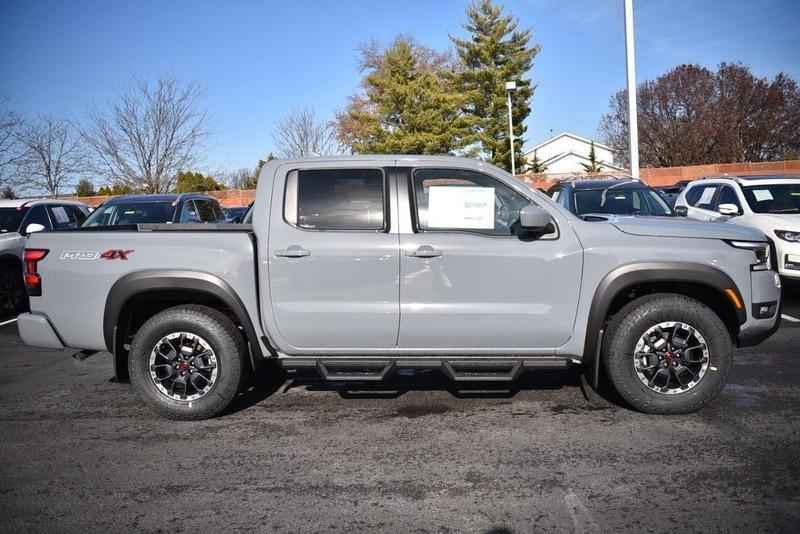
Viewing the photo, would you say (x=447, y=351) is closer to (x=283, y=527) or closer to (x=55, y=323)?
(x=283, y=527)

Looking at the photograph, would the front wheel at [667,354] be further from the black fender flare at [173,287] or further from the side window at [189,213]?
the side window at [189,213]

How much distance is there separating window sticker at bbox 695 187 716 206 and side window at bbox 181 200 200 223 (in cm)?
884

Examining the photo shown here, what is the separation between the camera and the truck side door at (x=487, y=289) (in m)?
4.41

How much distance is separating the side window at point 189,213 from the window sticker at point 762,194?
915 cm

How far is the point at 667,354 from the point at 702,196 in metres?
7.57

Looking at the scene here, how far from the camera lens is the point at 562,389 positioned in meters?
5.28

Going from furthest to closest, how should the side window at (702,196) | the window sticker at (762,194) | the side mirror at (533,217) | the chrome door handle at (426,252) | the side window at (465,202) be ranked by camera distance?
the side window at (702,196) < the window sticker at (762,194) < the side window at (465,202) < the chrome door handle at (426,252) < the side mirror at (533,217)

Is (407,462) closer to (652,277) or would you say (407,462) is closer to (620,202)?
(652,277)

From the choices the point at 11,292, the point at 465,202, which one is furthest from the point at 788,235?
the point at 11,292

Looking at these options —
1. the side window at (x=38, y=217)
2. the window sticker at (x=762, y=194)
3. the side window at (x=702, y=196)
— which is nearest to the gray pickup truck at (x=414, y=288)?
the window sticker at (x=762, y=194)

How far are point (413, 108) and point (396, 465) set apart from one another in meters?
36.2

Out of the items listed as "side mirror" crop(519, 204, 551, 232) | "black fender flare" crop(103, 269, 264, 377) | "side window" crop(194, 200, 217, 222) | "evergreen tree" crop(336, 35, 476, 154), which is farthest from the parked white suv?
"evergreen tree" crop(336, 35, 476, 154)

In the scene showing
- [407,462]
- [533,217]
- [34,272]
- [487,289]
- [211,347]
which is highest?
[533,217]

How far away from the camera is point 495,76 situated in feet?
154
